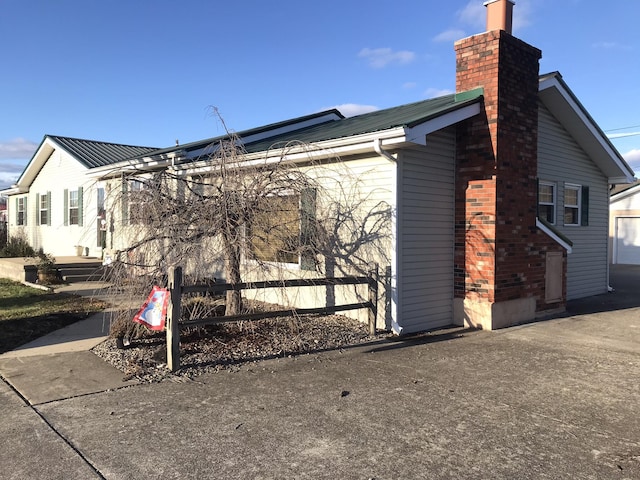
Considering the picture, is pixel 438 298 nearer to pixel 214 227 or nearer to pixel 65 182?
pixel 214 227

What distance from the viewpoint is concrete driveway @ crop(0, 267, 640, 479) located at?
12.6 feet

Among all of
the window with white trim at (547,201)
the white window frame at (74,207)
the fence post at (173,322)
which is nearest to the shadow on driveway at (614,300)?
the window with white trim at (547,201)

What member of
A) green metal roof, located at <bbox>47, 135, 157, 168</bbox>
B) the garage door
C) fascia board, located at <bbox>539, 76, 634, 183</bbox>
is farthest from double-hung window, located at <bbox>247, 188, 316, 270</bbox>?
the garage door

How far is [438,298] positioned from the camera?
8.86 meters

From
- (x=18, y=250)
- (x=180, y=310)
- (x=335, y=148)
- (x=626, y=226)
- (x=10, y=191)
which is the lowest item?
(x=180, y=310)

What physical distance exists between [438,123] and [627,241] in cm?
1928

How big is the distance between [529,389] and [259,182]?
4.09 m

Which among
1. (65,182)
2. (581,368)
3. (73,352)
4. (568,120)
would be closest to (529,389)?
(581,368)

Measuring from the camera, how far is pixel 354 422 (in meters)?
4.68

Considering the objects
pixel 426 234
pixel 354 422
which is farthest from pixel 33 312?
pixel 354 422

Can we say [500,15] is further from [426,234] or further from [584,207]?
[584,207]

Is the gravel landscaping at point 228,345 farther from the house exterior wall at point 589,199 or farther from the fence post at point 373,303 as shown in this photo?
the house exterior wall at point 589,199

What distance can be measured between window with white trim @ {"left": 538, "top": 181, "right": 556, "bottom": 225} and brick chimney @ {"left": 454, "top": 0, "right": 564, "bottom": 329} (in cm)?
219

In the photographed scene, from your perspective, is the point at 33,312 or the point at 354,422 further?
the point at 33,312
